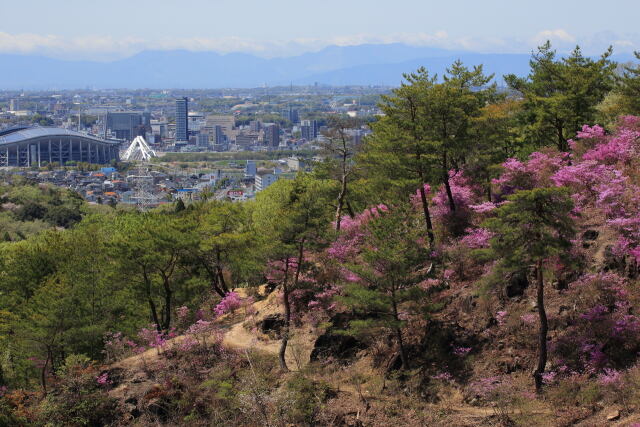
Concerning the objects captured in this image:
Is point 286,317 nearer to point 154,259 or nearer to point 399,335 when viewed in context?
→ point 399,335

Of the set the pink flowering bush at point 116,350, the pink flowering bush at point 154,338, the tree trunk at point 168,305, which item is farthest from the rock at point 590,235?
the tree trunk at point 168,305

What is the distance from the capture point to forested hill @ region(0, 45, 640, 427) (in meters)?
15.0

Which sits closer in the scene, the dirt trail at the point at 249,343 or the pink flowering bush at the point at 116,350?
the dirt trail at the point at 249,343

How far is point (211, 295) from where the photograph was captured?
2833 centimetres

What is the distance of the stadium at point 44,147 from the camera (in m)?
170

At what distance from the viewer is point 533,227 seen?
14172 mm

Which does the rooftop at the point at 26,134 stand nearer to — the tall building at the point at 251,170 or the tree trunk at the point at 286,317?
the tall building at the point at 251,170

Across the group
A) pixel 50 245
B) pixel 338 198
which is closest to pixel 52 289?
pixel 50 245

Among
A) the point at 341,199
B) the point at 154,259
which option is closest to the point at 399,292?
the point at 341,199

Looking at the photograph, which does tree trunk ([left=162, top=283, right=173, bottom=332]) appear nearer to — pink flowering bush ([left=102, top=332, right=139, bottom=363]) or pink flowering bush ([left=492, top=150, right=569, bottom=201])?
pink flowering bush ([left=102, top=332, right=139, bottom=363])

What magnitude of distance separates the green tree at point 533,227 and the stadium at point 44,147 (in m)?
171

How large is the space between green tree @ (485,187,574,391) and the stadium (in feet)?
561

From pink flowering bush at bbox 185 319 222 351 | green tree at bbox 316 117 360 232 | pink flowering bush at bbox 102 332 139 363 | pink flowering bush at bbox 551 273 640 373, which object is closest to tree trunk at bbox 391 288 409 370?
pink flowering bush at bbox 551 273 640 373

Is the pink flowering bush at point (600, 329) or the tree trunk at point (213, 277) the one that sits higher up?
the pink flowering bush at point (600, 329)
